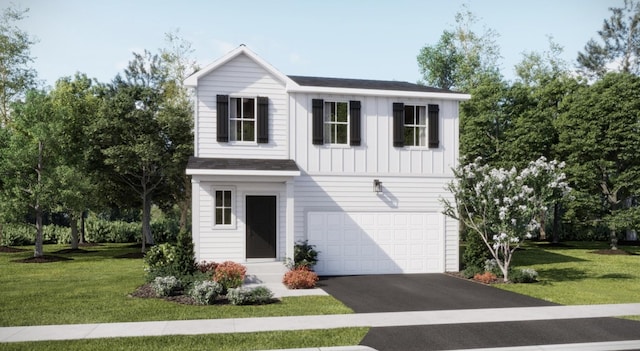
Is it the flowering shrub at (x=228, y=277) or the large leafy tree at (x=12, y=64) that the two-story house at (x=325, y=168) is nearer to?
the flowering shrub at (x=228, y=277)

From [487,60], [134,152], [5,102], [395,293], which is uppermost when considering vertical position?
[487,60]

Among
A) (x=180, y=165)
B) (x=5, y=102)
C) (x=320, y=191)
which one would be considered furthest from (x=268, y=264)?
(x=5, y=102)

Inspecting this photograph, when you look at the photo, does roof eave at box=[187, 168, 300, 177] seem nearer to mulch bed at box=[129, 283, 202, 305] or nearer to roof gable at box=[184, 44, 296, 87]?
roof gable at box=[184, 44, 296, 87]

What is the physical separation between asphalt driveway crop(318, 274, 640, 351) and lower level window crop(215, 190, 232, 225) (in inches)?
178

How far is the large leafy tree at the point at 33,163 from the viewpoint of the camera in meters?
24.4

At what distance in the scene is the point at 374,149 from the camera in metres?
19.5

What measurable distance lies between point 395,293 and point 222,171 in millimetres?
6817

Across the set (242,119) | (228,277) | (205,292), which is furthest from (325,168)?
(205,292)

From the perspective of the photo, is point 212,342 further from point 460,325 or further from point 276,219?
point 276,219

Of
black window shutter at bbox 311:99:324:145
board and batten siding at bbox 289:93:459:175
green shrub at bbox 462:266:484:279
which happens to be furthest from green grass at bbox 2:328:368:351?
black window shutter at bbox 311:99:324:145

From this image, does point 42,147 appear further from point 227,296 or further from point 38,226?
point 227,296

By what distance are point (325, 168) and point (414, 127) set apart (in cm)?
390

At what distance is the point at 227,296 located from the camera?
13.3m

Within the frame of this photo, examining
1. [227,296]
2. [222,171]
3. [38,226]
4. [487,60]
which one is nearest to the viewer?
[227,296]
